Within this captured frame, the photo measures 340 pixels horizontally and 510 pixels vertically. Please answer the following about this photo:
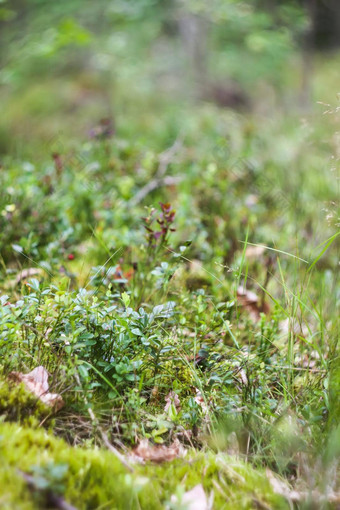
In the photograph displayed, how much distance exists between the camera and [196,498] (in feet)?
4.08

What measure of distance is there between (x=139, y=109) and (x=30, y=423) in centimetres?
667

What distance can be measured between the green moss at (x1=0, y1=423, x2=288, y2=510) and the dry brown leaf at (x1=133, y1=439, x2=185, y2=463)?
3cm

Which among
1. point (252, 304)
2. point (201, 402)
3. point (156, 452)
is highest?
point (156, 452)

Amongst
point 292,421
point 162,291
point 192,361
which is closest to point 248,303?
point 162,291

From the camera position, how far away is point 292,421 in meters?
1.52

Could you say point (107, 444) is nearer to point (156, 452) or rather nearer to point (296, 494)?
point (156, 452)

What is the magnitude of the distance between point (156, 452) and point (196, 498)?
0.23m

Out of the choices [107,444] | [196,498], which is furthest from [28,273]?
[196,498]

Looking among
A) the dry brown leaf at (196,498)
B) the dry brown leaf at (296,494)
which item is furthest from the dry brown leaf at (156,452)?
the dry brown leaf at (296,494)

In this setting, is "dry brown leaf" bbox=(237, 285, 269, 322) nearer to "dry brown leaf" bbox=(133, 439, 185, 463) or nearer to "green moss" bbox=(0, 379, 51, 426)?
"dry brown leaf" bbox=(133, 439, 185, 463)

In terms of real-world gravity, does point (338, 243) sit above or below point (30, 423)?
below

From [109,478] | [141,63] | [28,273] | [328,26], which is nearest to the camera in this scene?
[109,478]

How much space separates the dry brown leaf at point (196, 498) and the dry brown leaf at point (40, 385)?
52cm

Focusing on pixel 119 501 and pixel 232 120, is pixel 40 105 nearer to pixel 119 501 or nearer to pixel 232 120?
pixel 232 120
